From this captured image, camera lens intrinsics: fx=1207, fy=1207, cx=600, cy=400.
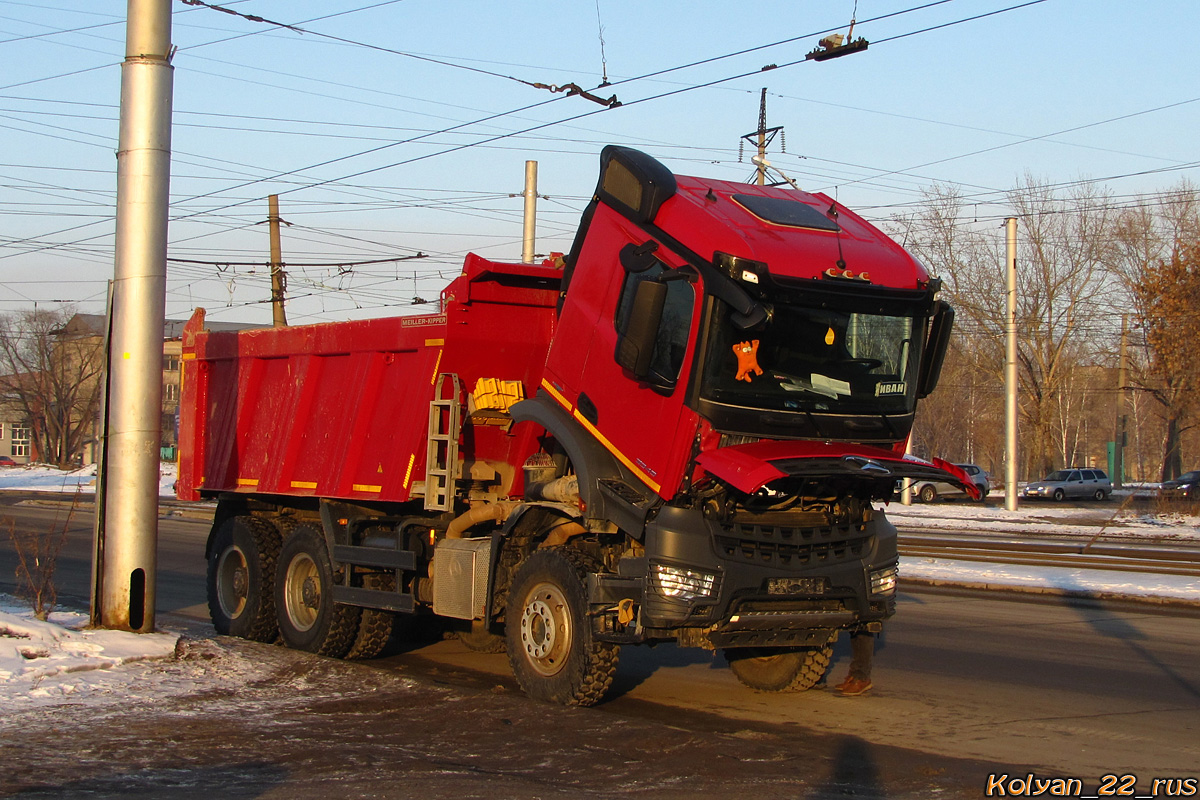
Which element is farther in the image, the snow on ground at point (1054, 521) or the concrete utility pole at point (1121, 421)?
the concrete utility pole at point (1121, 421)

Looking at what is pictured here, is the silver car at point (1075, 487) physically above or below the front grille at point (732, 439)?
below

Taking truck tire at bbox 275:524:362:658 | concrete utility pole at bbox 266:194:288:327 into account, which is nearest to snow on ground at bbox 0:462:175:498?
concrete utility pole at bbox 266:194:288:327

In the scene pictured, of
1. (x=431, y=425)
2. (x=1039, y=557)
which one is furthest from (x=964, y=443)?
(x=431, y=425)

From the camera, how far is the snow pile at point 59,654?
26.8ft

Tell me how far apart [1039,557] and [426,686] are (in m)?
15.9

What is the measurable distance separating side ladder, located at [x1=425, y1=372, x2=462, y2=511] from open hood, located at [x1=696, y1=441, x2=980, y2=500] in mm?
2828

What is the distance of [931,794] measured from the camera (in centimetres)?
622

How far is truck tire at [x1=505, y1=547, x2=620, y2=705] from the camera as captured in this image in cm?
807

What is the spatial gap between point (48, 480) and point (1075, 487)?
1912 inches

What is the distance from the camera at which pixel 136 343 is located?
985 centimetres

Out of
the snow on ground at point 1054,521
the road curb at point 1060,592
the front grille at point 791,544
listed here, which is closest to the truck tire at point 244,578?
the front grille at point 791,544

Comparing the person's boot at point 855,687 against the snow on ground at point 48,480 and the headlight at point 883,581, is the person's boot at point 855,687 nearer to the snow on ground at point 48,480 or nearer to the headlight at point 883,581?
the headlight at point 883,581

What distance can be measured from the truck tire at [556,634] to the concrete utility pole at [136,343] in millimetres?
3260

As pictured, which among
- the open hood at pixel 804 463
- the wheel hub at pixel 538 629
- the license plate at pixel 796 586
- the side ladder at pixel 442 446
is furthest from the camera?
the side ladder at pixel 442 446
